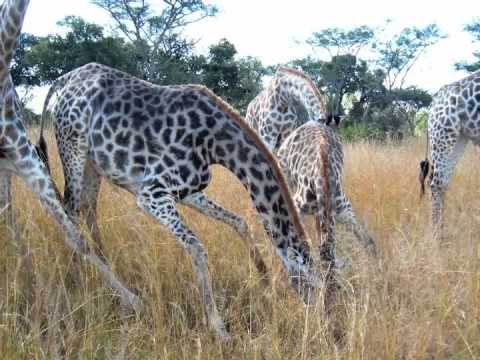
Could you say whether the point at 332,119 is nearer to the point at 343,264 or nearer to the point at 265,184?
the point at 343,264

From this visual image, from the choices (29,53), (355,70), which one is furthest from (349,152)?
(355,70)

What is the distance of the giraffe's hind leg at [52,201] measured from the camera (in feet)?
11.8

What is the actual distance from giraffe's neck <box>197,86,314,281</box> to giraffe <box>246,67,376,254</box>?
40 centimetres

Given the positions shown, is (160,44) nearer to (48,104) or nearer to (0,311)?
(48,104)

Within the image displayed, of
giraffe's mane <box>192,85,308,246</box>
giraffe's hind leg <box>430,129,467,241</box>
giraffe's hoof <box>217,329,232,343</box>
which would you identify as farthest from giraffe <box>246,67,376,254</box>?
giraffe's hind leg <box>430,129,467,241</box>

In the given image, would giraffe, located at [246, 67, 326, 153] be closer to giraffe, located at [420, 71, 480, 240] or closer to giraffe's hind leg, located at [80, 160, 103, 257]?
giraffe, located at [420, 71, 480, 240]

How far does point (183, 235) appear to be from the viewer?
12.0ft

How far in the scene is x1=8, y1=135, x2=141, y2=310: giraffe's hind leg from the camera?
3.60m

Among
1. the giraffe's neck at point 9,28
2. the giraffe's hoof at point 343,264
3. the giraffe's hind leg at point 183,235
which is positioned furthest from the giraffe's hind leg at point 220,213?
the giraffe's neck at point 9,28

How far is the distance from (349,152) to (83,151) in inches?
266

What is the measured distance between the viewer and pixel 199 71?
2397 centimetres

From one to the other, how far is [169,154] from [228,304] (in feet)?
Answer: 3.77

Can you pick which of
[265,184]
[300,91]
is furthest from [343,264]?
[300,91]

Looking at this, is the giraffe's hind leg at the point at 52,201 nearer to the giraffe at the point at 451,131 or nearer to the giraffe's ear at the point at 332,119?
the giraffe's ear at the point at 332,119
